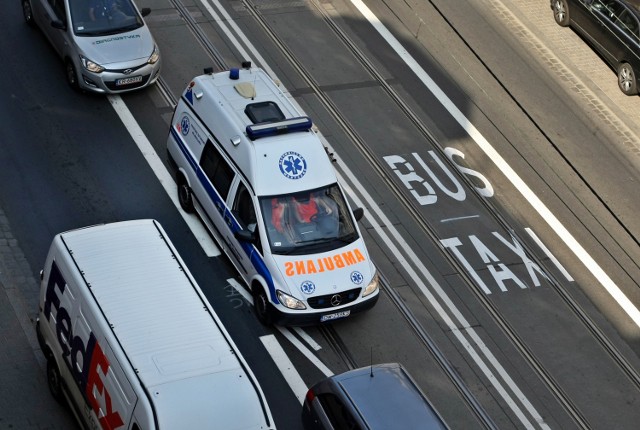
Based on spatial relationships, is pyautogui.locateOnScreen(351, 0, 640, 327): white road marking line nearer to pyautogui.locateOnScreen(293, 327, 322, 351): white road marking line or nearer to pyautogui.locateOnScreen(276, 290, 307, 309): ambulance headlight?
pyautogui.locateOnScreen(293, 327, 322, 351): white road marking line

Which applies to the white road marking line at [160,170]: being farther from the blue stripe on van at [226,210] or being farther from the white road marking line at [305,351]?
the white road marking line at [305,351]

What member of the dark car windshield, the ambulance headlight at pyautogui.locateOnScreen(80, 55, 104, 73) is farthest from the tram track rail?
the ambulance headlight at pyautogui.locateOnScreen(80, 55, 104, 73)

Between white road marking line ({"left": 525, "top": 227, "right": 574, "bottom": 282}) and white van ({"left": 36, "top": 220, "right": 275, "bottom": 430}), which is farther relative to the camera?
white road marking line ({"left": 525, "top": 227, "right": 574, "bottom": 282})

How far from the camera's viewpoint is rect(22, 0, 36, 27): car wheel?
23444mm

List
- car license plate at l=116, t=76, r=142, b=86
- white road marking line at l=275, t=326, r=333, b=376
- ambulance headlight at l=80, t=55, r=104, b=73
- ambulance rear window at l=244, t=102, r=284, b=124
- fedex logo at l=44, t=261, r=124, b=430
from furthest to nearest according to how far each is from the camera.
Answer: car license plate at l=116, t=76, r=142, b=86 < ambulance headlight at l=80, t=55, r=104, b=73 < ambulance rear window at l=244, t=102, r=284, b=124 < white road marking line at l=275, t=326, r=333, b=376 < fedex logo at l=44, t=261, r=124, b=430

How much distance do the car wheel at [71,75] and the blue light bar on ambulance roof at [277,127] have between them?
5393mm

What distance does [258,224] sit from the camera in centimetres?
1764

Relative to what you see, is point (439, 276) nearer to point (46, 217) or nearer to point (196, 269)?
point (196, 269)

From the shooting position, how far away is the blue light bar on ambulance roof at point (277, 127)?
18016 millimetres

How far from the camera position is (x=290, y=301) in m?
17.1

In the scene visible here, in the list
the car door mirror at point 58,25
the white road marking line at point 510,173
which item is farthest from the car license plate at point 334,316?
the car door mirror at point 58,25

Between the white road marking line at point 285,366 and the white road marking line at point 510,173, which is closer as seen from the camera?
the white road marking line at point 285,366

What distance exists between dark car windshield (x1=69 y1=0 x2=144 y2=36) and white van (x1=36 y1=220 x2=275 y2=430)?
25.0 ft

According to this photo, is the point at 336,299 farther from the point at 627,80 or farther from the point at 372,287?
the point at 627,80
